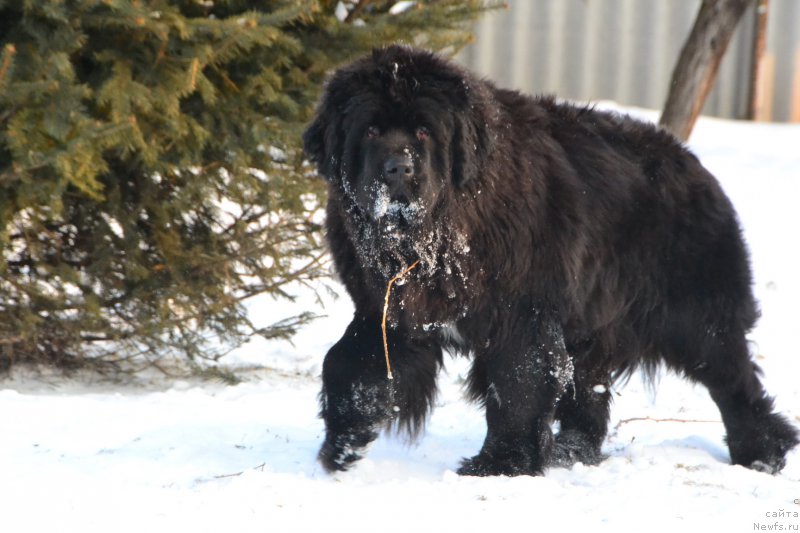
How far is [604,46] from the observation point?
1391 cm

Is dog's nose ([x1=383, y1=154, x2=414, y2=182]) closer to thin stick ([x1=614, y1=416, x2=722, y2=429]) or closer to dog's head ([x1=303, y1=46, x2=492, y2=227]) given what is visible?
dog's head ([x1=303, y1=46, x2=492, y2=227])

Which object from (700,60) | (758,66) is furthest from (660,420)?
(758,66)

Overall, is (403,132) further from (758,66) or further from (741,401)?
(758,66)

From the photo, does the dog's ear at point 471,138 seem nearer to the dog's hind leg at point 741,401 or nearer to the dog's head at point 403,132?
the dog's head at point 403,132

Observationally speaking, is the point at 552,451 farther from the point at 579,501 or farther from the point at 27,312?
the point at 27,312

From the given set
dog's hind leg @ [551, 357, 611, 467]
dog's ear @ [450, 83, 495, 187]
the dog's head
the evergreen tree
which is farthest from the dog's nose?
the evergreen tree

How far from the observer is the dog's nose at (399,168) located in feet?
13.3

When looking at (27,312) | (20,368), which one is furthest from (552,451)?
(20,368)

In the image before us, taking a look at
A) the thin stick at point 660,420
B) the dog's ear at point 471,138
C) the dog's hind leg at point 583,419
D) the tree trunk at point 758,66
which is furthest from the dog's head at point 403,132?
the tree trunk at point 758,66

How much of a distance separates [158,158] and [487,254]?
239 cm

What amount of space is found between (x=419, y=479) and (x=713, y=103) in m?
11.6

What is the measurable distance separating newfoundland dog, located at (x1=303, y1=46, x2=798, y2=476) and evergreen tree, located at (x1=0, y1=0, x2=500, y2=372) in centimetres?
143

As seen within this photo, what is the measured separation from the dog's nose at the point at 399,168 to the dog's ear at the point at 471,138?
283 mm

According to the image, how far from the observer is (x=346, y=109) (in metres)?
4.32
